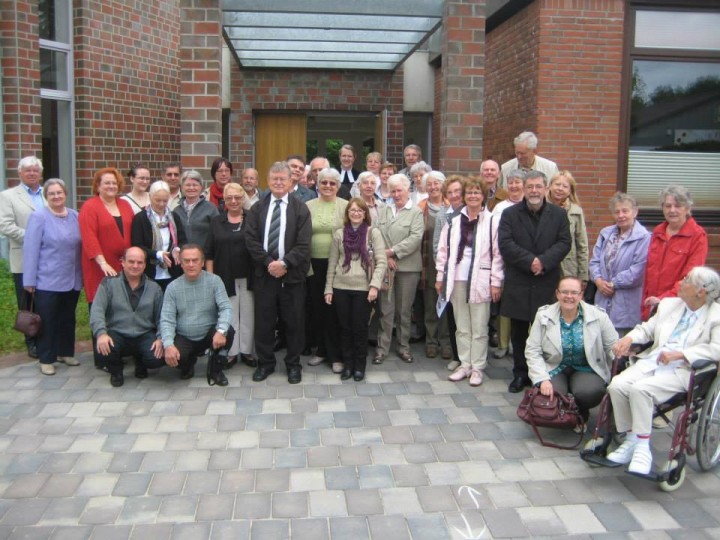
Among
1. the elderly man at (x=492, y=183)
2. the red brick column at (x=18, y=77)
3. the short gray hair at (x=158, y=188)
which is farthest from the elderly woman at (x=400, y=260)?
the red brick column at (x=18, y=77)

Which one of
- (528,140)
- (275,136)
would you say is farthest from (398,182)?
(275,136)

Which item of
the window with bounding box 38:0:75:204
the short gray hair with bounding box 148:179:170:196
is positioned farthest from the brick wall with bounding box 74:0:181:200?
the short gray hair with bounding box 148:179:170:196

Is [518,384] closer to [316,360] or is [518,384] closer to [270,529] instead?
[316,360]

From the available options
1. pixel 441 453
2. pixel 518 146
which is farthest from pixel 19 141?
pixel 441 453

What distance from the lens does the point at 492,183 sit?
727cm

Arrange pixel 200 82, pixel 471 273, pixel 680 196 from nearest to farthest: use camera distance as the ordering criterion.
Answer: pixel 680 196 < pixel 471 273 < pixel 200 82

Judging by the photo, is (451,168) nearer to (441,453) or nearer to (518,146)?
(518,146)

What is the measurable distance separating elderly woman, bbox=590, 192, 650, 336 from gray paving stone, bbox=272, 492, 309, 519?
10.4ft

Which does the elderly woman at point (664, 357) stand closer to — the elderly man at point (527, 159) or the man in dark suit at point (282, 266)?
the elderly man at point (527, 159)

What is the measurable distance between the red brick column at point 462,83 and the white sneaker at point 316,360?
8.29 feet

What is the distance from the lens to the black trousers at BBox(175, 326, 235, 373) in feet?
20.9

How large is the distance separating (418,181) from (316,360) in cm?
222

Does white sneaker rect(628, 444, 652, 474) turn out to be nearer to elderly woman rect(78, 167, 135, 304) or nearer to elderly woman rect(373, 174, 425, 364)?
elderly woman rect(373, 174, 425, 364)

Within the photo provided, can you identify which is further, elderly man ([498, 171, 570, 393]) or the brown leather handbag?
elderly man ([498, 171, 570, 393])
